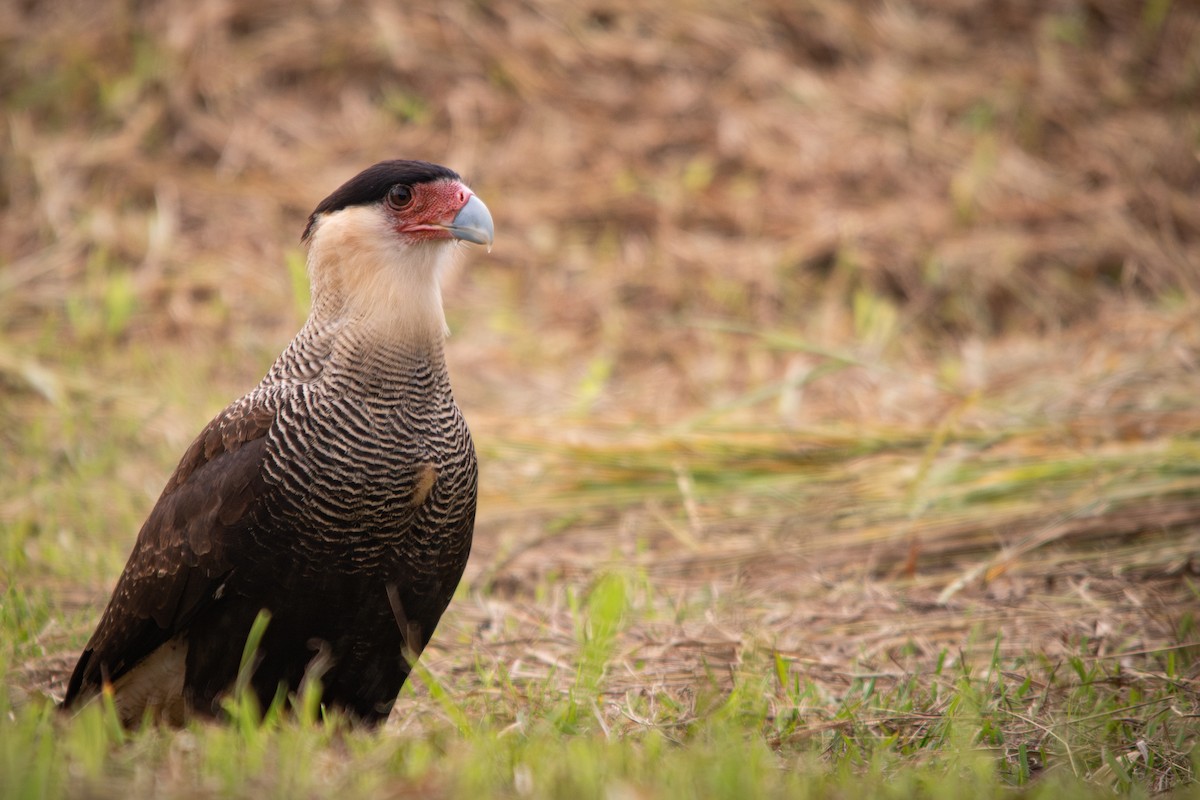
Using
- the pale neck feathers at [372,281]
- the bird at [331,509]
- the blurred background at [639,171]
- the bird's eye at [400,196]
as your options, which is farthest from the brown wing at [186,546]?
the blurred background at [639,171]

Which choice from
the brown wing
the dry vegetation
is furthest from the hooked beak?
the dry vegetation

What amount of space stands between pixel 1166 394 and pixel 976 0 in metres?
5.17

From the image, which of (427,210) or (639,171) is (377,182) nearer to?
(427,210)

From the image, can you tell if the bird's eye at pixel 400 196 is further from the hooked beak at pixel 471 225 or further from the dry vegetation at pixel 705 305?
the dry vegetation at pixel 705 305

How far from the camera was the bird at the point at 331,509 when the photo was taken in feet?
9.59

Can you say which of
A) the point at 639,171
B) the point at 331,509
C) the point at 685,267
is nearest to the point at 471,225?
the point at 331,509

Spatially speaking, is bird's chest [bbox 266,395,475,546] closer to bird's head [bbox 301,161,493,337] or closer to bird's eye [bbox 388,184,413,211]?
bird's head [bbox 301,161,493,337]

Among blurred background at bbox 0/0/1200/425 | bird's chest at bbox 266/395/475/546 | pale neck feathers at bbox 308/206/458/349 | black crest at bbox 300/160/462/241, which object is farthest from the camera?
blurred background at bbox 0/0/1200/425

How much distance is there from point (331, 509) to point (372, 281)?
622 mm

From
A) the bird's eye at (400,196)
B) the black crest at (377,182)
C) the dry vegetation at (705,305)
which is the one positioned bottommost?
the dry vegetation at (705,305)

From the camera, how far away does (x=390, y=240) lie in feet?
10.6

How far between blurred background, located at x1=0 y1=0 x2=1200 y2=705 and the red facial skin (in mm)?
1392

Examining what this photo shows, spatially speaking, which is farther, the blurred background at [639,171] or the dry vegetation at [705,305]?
the blurred background at [639,171]

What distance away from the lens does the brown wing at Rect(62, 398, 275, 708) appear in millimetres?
2947
